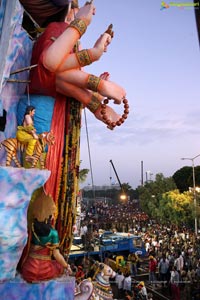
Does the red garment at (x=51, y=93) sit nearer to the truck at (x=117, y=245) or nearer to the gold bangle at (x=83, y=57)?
the gold bangle at (x=83, y=57)

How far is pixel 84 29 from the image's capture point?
7551 mm

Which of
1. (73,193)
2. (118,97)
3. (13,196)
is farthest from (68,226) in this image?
(118,97)

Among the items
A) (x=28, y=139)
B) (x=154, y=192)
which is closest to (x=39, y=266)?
(x=28, y=139)

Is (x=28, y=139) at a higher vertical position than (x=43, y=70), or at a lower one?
lower

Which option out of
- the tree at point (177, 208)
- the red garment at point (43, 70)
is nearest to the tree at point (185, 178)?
the tree at point (177, 208)

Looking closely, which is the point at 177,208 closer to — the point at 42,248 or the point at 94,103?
the point at 94,103

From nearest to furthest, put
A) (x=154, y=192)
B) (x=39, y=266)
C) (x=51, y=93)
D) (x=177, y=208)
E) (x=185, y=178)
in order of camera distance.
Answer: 1. (x=39, y=266)
2. (x=51, y=93)
3. (x=177, y=208)
4. (x=154, y=192)
5. (x=185, y=178)

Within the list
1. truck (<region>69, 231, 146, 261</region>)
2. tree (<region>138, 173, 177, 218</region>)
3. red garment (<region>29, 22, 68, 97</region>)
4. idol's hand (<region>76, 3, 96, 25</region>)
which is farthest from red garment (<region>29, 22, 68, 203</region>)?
tree (<region>138, 173, 177, 218</region>)

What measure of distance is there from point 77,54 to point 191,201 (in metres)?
30.6

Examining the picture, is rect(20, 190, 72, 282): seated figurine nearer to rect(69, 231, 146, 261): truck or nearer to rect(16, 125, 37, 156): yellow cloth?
rect(16, 125, 37, 156): yellow cloth

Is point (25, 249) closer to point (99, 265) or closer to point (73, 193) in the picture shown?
point (73, 193)

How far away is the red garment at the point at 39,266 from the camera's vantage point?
22.6 ft

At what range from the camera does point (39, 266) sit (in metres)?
6.93

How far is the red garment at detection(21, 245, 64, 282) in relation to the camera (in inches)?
271
